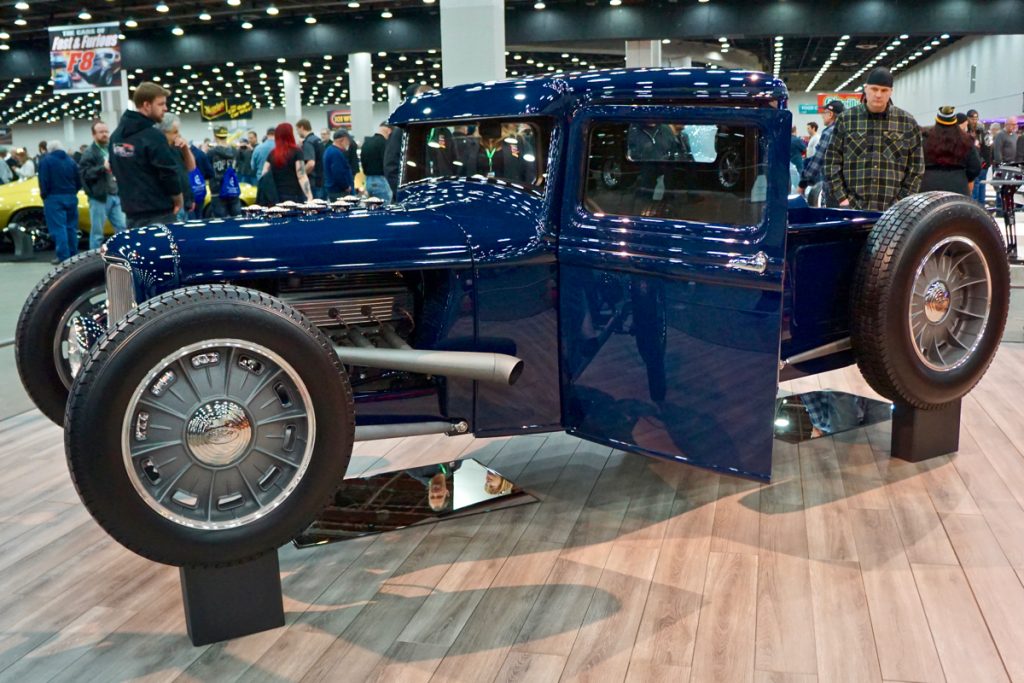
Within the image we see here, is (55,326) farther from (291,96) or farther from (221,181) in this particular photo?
(291,96)

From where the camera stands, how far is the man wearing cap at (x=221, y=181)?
12.5 m

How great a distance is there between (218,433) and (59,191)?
9.73 metres

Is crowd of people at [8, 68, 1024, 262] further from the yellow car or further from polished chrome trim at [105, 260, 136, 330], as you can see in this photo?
polished chrome trim at [105, 260, 136, 330]

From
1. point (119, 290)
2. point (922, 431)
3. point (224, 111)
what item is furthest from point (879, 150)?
point (224, 111)

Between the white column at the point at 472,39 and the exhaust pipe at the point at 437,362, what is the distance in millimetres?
5948

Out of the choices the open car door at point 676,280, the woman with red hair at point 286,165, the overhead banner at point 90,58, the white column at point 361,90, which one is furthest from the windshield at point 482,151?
the white column at point 361,90

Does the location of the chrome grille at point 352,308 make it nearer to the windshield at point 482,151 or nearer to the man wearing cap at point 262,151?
the windshield at point 482,151

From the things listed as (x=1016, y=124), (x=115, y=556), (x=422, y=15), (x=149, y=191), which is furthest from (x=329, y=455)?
(x=1016, y=124)

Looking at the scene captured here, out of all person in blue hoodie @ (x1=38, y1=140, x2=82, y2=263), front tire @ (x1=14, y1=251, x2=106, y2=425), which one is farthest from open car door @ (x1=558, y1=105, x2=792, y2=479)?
person in blue hoodie @ (x1=38, y1=140, x2=82, y2=263)

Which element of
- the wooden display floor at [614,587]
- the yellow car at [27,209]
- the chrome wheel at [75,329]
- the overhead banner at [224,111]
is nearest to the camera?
the wooden display floor at [614,587]

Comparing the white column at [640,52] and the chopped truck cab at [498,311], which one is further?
the white column at [640,52]

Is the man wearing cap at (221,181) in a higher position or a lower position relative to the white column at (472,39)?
lower

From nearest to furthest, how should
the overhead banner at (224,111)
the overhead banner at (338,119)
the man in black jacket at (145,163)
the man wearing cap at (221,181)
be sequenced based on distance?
the man in black jacket at (145,163) < the man wearing cap at (221,181) < the overhead banner at (224,111) < the overhead banner at (338,119)

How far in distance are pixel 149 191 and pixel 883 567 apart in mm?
5556
